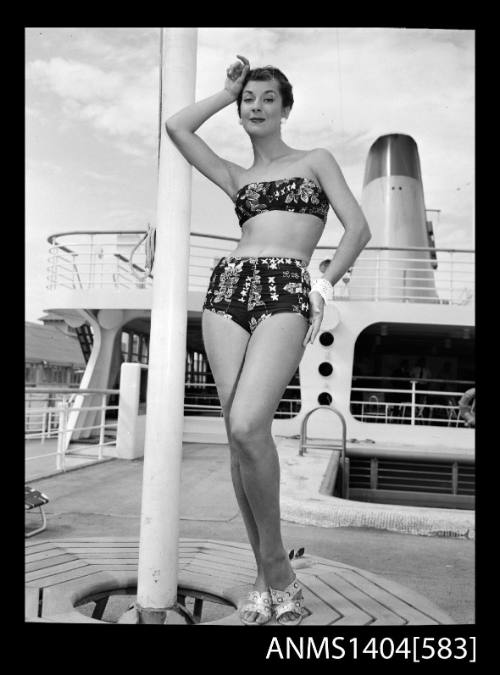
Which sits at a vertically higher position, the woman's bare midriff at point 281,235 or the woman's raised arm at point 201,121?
the woman's raised arm at point 201,121

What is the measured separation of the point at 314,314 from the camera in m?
1.59

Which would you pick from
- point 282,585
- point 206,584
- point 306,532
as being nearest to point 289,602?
point 282,585

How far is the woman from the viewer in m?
→ 1.52

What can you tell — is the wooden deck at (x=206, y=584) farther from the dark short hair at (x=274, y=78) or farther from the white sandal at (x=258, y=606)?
the dark short hair at (x=274, y=78)

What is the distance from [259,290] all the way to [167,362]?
0.33m

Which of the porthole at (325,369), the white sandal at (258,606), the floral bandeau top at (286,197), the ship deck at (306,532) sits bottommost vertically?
the ship deck at (306,532)

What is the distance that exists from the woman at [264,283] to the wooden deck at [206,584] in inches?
5.4

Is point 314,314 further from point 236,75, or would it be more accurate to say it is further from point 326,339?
point 326,339

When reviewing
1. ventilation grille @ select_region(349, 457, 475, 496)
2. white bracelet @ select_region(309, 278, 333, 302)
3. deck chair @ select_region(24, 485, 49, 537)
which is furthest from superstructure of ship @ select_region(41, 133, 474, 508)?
white bracelet @ select_region(309, 278, 333, 302)

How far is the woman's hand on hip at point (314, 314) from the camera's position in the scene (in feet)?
5.17

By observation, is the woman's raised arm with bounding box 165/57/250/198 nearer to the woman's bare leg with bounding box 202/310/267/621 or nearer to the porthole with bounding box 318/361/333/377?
the woman's bare leg with bounding box 202/310/267/621

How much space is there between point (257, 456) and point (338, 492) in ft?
18.6

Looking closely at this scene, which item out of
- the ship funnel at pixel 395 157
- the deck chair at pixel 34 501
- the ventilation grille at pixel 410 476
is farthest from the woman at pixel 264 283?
the ship funnel at pixel 395 157

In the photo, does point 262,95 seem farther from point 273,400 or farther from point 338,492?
point 338,492
